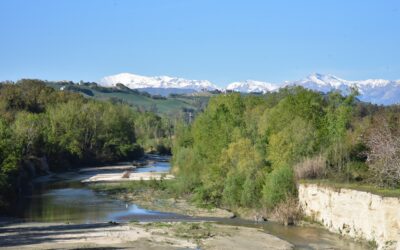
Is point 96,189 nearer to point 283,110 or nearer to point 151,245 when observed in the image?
point 283,110

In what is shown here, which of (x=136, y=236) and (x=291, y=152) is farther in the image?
(x=291, y=152)

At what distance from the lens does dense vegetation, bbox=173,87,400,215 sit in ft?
189

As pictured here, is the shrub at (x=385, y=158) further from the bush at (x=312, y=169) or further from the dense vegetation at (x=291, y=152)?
the bush at (x=312, y=169)

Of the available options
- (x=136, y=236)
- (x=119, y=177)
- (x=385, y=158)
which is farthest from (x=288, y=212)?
(x=119, y=177)

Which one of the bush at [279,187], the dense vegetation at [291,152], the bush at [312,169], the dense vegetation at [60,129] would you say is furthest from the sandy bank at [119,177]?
the bush at [312,169]

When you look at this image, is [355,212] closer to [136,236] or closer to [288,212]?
[288,212]

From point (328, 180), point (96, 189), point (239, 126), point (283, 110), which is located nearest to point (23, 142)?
point (96, 189)

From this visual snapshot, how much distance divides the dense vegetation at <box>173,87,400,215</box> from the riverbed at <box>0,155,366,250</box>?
16.8 ft

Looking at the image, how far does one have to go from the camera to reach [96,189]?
295ft

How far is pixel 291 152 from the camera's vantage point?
6294 cm

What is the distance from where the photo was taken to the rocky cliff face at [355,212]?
145 feet

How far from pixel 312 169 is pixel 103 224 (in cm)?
2177

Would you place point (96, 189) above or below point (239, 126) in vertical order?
below

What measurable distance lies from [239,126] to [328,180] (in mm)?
19981
